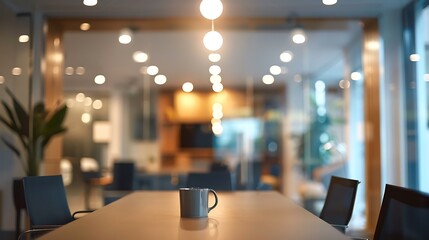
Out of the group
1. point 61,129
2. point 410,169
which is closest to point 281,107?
point 410,169

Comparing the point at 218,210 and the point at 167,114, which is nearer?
the point at 218,210

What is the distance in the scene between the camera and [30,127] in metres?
4.47

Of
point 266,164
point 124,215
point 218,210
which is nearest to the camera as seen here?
point 124,215

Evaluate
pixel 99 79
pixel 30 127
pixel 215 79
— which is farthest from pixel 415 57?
pixel 99 79

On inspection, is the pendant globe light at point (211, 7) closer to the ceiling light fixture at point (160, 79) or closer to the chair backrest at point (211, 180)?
the chair backrest at point (211, 180)

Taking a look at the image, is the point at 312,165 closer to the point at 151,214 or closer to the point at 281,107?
the point at 281,107

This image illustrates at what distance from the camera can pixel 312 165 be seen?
720 centimetres

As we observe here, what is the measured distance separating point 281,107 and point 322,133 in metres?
1.54

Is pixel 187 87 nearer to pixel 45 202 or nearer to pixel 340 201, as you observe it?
Result: pixel 45 202

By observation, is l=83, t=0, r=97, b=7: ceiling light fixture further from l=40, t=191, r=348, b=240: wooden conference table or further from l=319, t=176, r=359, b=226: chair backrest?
l=319, t=176, r=359, b=226: chair backrest

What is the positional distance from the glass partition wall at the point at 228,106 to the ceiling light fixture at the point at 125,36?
0.08m

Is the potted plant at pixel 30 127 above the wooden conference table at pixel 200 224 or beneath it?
above

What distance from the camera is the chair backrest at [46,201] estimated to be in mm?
2525

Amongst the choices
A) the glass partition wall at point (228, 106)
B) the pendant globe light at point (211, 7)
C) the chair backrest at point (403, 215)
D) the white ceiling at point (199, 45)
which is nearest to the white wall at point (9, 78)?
the white ceiling at point (199, 45)
